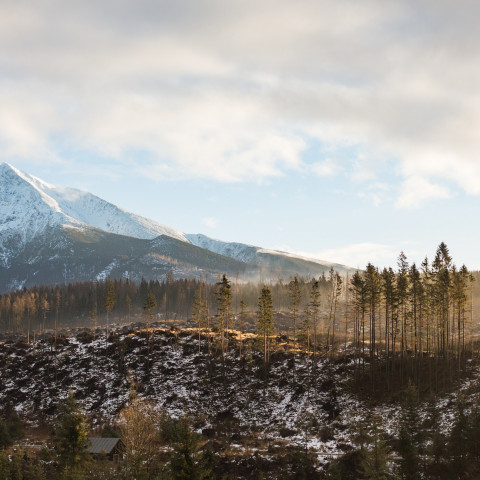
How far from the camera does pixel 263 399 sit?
67.4 metres

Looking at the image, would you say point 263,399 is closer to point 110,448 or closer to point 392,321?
point 392,321

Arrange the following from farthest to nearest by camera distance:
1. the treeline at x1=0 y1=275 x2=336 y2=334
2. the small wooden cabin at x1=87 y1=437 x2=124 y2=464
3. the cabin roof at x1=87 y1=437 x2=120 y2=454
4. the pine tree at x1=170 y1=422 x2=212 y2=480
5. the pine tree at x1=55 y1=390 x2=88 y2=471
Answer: the treeline at x1=0 y1=275 x2=336 y2=334
the cabin roof at x1=87 y1=437 x2=120 y2=454
the small wooden cabin at x1=87 y1=437 x2=124 y2=464
the pine tree at x1=55 y1=390 x2=88 y2=471
the pine tree at x1=170 y1=422 x2=212 y2=480

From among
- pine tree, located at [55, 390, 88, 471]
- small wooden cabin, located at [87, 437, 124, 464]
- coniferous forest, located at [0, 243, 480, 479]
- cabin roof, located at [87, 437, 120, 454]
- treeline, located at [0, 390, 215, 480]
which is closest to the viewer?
treeline, located at [0, 390, 215, 480]

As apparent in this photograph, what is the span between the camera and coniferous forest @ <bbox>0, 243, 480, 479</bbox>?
35.5m

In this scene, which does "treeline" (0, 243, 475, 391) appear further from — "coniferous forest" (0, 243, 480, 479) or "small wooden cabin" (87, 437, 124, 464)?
"small wooden cabin" (87, 437, 124, 464)

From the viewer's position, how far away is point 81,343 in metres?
98.2

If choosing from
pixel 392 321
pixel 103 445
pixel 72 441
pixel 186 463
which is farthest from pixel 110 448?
pixel 392 321

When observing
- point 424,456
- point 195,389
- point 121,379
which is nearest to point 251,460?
point 424,456

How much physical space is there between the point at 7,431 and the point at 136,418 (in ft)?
87.4

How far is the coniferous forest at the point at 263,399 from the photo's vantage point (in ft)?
116

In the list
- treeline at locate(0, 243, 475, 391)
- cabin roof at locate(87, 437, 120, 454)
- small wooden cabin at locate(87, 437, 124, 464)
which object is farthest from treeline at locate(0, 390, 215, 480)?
treeline at locate(0, 243, 475, 391)

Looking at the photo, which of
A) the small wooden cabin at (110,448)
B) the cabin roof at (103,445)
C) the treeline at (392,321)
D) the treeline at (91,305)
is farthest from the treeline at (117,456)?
the treeline at (91,305)

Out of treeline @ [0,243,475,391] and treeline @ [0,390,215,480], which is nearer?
treeline @ [0,390,215,480]

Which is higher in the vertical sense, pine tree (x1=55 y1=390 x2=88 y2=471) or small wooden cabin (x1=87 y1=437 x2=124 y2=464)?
pine tree (x1=55 y1=390 x2=88 y2=471)
